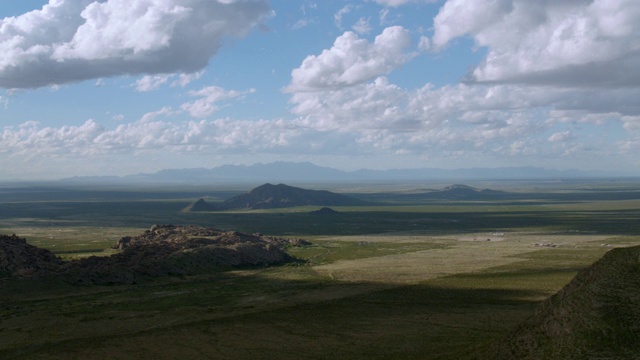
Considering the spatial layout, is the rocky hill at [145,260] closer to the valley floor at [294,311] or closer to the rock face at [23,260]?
the rock face at [23,260]

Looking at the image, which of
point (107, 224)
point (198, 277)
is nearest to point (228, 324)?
point (198, 277)

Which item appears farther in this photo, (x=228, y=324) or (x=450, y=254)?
(x=450, y=254)

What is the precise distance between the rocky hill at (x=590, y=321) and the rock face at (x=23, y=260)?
5183cm

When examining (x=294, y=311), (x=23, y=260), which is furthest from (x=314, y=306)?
(x=23, y=260)

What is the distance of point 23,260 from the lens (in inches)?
2783

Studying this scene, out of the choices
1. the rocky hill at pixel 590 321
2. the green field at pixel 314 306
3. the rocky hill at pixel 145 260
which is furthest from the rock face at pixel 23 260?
the rocky hill at pixel 590 321

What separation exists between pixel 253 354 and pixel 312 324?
29.2 feet

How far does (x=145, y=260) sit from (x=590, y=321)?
57318mm

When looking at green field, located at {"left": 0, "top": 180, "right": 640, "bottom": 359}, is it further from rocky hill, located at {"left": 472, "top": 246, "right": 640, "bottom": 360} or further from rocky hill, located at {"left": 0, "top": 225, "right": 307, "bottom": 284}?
rocky hill, located at {"left": 472, "top": 246, "right": 640, "bottom": 360}

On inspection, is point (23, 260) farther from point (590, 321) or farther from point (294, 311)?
point (590, 321)

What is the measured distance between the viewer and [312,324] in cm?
4881

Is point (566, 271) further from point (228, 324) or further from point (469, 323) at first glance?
point (228, 324)

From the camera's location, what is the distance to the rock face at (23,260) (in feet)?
220

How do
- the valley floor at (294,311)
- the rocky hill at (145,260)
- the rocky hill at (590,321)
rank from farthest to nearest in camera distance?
the rocky hill at (145,260) → the valley floor at (294,311) → the rocky hill at (590,321)
